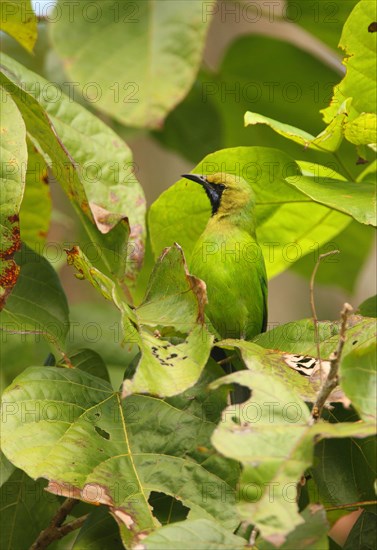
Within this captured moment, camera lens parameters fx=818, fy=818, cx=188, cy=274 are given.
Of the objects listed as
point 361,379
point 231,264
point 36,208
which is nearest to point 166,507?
point 361,379

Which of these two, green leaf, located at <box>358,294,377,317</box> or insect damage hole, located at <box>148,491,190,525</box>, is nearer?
insect damage hole, located at <box>148,491,190,525</box>

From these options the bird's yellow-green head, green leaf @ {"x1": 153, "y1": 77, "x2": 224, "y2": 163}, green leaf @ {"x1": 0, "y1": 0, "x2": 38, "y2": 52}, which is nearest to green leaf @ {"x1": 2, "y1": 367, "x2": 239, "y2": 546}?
the bird's yellow-green head

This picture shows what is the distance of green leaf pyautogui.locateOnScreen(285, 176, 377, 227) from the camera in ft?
6.02

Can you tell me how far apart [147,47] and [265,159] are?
0.50m

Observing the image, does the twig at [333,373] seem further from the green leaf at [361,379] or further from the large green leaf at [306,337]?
the large green leaf at [306,337]

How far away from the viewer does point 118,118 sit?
2.19 meters

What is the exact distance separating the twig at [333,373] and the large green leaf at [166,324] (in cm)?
22

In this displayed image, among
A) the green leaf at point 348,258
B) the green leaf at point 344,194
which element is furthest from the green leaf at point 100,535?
the green leaf at point 348,258

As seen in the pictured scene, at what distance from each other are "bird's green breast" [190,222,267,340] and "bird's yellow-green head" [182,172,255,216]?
0.06 meters

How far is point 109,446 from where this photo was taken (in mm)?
1687

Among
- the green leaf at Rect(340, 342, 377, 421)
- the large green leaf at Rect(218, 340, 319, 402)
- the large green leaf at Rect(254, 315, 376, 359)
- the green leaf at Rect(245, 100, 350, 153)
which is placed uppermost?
the green leaf at Rect(245, 100, 350, 153)

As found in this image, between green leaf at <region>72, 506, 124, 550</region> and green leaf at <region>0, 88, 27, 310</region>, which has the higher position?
green leaf at <region>0, 88, 27, 310</region>

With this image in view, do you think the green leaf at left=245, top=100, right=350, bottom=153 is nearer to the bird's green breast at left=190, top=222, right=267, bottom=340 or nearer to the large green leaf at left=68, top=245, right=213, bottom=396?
the large green leaf at left=68, top=245, right=213, bottom=396

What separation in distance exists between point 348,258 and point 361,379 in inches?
80.5
